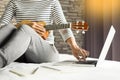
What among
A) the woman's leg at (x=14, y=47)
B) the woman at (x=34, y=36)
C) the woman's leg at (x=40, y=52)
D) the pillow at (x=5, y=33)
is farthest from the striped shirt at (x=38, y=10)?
the woman's leg at (x=14, y=47)

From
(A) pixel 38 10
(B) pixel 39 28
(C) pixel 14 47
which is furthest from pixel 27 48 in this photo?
(A) pixel 38 10

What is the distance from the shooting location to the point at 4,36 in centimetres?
127

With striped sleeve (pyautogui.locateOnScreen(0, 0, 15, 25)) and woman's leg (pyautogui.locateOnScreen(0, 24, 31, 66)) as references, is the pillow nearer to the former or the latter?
woman's leg (pyautogui.locateOnScreen(0, 24, 31, 66))

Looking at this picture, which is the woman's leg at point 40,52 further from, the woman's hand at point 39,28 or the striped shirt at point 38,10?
the striped shirt at point 38,10

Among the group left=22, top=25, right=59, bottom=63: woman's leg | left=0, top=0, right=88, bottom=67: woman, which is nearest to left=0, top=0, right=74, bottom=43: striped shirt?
left=0, top=0, right=88, bottom=67: woman

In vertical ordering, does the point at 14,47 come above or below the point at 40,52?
above

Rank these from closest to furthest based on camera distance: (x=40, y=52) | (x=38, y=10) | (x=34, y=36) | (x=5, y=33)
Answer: (x=5, y=33) < (x=34, y=36) < (x=40, y=52) < (x=38, y=10)

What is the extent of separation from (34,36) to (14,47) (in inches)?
10.3

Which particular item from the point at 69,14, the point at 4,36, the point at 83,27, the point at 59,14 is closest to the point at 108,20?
the point at 69,14

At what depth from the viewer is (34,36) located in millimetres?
1397

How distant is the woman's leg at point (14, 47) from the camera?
110 cm

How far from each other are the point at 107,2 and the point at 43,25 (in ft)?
6.60

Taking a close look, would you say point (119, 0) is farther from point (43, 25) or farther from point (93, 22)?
point (43, 25)

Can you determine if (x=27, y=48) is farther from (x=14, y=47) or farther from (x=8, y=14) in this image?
(x=8, y=14)
